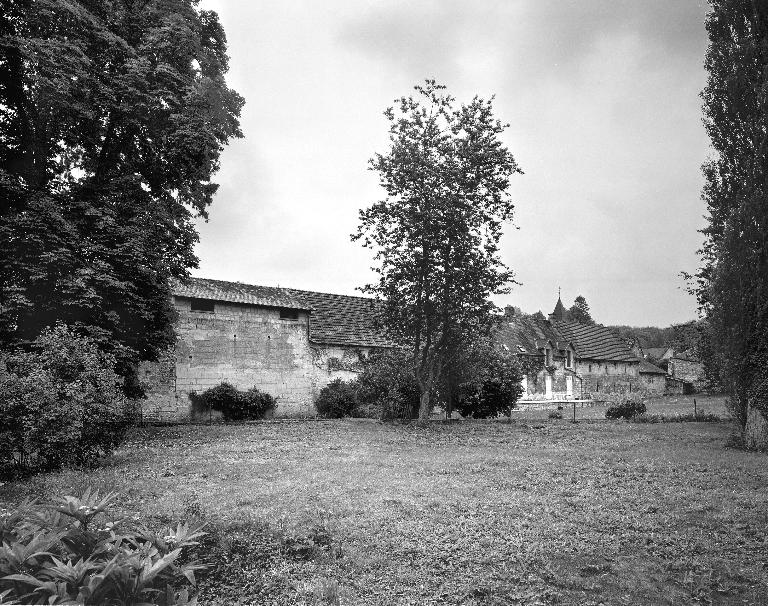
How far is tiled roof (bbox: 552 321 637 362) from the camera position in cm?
5709

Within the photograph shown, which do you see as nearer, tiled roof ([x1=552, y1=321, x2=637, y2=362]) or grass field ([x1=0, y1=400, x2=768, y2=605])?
grass field ([x1=0, y1=400, x2=768, y2=605])

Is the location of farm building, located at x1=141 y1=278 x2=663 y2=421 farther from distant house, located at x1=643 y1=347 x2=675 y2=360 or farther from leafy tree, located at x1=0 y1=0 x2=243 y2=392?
distant house, located at x1=643 y1=347 x2=675 y2=360

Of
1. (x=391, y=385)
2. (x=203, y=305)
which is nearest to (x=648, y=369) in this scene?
(x=391, y=385)

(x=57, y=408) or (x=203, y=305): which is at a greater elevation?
(x=203, y=305)

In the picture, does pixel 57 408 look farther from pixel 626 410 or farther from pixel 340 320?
pixel 626 410

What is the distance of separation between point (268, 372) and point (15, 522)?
2597 cm

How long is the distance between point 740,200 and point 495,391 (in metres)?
16.0

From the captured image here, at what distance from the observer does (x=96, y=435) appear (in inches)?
504

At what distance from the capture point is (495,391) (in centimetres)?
3002

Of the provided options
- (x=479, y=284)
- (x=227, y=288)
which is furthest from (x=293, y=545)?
(x=227, y=288)

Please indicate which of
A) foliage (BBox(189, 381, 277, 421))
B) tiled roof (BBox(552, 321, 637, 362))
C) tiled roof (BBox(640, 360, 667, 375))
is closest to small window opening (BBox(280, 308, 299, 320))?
foliage (BBox(189, 381, 277, 421))

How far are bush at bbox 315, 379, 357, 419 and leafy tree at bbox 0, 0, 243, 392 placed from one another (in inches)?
476

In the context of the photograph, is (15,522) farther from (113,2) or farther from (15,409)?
(113,2)

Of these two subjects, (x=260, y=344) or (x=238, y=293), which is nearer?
(x=238, y=293)
